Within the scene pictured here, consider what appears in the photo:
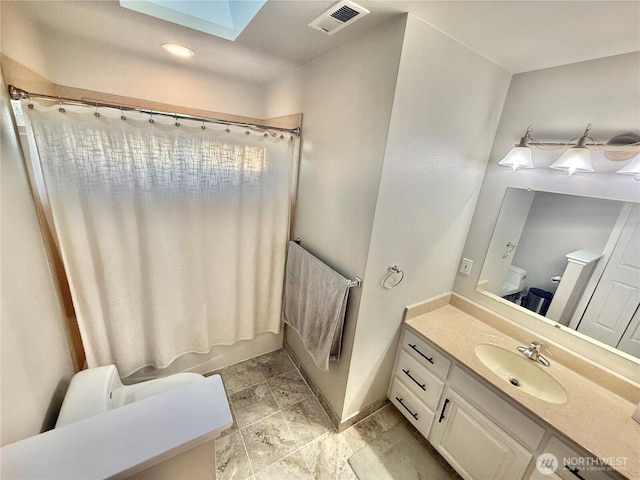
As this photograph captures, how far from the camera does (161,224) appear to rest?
4.74 feet

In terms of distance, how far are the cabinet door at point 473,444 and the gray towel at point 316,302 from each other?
27.3 inches

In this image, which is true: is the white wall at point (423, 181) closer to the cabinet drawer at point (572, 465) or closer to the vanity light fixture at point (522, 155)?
the vanity light fixture at point (522, 155)

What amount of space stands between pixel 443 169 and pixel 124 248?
1846 mm

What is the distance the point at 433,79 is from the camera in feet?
3.76

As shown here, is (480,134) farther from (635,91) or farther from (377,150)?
(377,150)

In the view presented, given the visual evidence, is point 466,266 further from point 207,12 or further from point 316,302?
point 207,12

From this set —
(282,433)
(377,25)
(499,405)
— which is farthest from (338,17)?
(282,433)

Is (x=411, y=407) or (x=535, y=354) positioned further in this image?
(x=411, y=407)

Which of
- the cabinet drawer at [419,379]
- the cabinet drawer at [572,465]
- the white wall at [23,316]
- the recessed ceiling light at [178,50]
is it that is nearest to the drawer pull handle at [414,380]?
the cabinet drawer at [419,379]

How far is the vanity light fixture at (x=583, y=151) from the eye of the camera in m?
1.11

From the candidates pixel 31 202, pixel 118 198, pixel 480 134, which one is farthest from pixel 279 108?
pixel 31 202

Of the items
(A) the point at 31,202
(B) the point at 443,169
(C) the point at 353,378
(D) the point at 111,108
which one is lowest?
(C) the point at 353,378

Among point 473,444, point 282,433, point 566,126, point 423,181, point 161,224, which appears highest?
point 566,126

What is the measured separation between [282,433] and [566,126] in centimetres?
243
